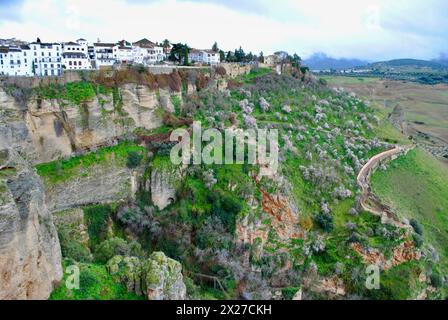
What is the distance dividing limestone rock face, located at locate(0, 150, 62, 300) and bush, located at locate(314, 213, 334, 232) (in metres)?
23.8

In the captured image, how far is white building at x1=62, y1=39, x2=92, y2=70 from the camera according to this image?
141 feet

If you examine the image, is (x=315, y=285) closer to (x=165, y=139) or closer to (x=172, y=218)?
(x=172, y=218)

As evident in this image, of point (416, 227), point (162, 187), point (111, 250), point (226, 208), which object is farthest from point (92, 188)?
point (416, 227)

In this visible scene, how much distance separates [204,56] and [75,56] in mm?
23658

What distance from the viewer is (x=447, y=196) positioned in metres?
47.1

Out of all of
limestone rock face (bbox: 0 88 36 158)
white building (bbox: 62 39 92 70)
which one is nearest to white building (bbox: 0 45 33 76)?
white building (bbox: 62 39 92 70)

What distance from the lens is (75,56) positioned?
43594 mm

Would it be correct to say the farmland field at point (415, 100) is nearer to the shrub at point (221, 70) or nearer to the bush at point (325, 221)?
the shrub at point (221, 70)

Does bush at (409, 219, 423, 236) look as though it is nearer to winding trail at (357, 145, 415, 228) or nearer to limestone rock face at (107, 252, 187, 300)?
winding trail at (357, 145, 415, 228)

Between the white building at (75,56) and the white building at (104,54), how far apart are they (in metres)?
1.94

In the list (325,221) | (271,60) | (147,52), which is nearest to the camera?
(325,221)

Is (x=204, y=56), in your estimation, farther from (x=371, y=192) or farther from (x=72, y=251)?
(x=72, y=251)

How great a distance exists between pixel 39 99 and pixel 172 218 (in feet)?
49.2

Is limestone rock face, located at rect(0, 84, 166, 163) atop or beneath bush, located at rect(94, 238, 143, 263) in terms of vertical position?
atop
